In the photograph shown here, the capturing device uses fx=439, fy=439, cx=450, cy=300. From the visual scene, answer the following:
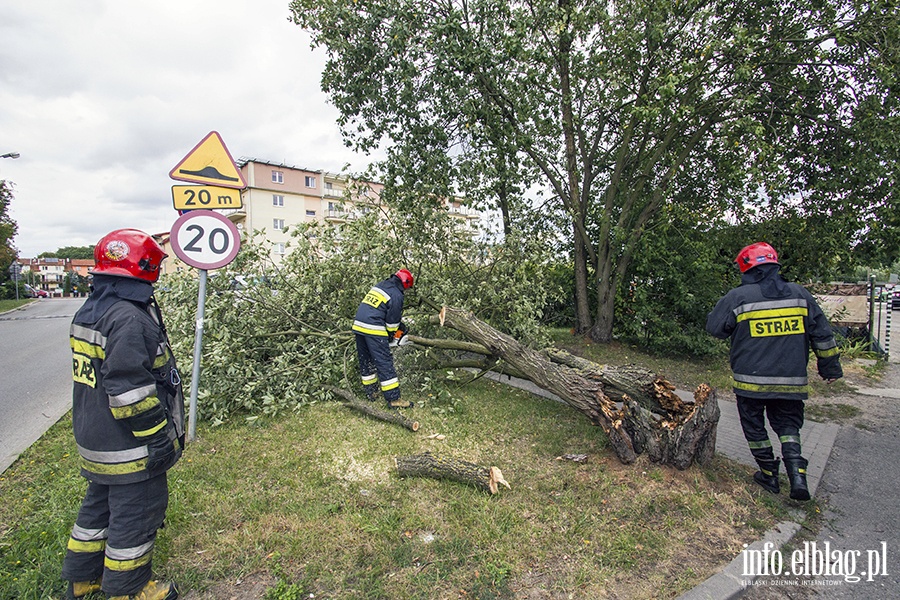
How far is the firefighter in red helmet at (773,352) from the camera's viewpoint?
319cm

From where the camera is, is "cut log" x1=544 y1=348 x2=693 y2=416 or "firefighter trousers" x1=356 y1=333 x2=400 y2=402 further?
"firefighter trousers" x1=356 y1=333 x2=400 y2=402

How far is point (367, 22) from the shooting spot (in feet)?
23.9

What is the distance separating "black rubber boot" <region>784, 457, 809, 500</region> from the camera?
10.4ft

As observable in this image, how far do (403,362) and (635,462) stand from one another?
11.3ft

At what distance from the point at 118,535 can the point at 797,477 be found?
425cm

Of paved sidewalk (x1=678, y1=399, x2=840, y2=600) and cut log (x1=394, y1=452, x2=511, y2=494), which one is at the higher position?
cut log (x1=394, y1=452, x2=511, y2=494)

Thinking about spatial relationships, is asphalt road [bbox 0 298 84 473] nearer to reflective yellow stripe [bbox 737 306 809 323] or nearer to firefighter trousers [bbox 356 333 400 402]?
firefighter trousers [bbox 356 333 400 402]

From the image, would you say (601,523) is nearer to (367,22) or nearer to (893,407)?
(893,407)

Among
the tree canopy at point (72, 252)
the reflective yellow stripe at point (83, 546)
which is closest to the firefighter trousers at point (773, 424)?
→ the reflective yellow stripe at point (83, 546)

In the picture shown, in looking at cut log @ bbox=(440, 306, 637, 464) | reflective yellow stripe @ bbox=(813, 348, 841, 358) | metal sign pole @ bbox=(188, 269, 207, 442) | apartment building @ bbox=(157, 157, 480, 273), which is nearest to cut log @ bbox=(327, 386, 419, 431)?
cut log @ bbox=(440, 306, 637, 464)

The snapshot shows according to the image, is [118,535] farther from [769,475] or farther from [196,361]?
[769,475]

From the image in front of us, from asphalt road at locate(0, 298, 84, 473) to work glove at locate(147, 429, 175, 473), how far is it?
291 centimetres

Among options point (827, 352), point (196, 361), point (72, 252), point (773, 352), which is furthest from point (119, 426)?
point (72, 252)

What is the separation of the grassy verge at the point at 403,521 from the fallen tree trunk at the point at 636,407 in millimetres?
145
